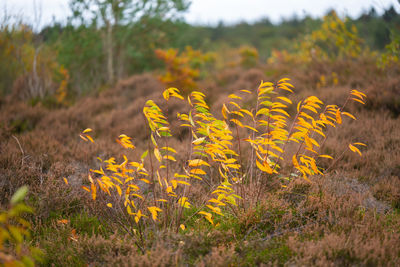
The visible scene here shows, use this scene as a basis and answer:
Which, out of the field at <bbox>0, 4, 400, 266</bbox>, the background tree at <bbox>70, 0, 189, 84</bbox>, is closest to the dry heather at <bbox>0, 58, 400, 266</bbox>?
the field at <bbox>0, 4, 400, 266</bbox>

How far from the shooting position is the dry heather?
189 centimetres

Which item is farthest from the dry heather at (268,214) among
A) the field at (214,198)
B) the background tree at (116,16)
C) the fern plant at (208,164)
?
the background tree at (116,16)

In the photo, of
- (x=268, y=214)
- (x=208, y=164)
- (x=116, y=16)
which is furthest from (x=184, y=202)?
(x=116, y=16)

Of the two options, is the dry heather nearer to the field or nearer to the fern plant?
the field

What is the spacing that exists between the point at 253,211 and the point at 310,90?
4.93 metres

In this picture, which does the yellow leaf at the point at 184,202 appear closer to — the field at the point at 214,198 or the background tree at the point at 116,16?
the field at the point at 214,198

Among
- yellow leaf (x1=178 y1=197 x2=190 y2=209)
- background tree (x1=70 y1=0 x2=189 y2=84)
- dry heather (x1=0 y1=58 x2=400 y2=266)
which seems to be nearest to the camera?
dry heather (x1=0 y1=58 x2=400 y2=266)

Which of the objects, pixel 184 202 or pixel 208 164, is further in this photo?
pixel 184 202

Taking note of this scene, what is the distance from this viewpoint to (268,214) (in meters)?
2.43

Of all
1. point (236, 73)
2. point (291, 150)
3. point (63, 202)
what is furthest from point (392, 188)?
point (236, 73)

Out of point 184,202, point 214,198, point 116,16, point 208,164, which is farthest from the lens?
point 116,16

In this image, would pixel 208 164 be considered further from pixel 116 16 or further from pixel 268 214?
pixel 116 16

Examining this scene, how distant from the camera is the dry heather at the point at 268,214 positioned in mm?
1888

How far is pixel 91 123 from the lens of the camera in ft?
20.0
